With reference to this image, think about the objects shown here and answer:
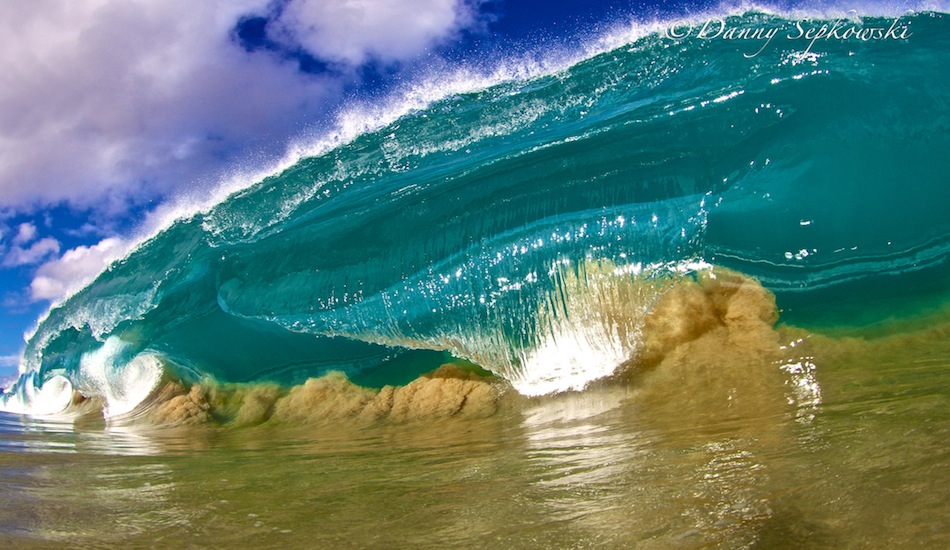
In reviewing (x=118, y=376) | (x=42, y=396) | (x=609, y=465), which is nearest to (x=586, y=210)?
(x=609, y=465)

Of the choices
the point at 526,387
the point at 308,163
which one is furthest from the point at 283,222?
the point at 526,387

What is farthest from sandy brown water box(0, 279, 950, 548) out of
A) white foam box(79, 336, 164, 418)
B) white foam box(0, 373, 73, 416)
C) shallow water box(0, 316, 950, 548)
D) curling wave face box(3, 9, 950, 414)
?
white foam box(0, 373, 73, 416)

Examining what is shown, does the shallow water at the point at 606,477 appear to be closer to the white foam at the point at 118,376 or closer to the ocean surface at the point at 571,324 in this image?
the ocean surface at the point at 571,324

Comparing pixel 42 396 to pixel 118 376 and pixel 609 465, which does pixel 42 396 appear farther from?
pixel 609 465

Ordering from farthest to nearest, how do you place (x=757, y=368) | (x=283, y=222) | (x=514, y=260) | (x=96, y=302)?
(x=96, y=302) < (x=283, y=222) < (x=514, y=260) < (x=757, y=368)

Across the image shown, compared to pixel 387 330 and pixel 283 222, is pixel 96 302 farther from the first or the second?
pixel 387 330

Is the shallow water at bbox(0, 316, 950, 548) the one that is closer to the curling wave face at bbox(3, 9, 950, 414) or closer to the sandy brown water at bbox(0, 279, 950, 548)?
the sandy brown water at bbox(0, 279, 950, 548)
